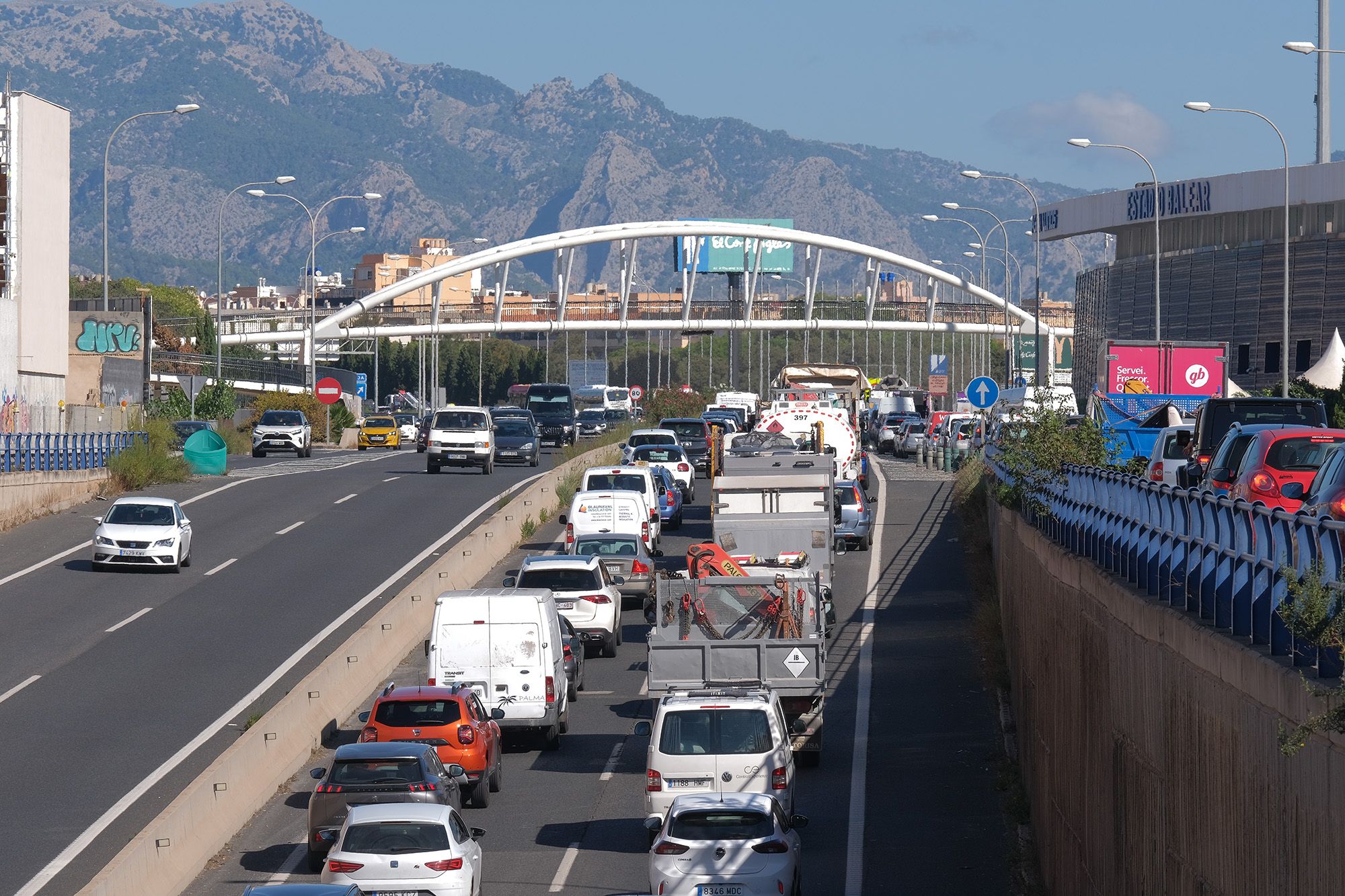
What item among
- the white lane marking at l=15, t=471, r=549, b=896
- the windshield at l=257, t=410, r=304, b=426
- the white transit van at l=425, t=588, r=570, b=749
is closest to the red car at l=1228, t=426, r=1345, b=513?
the white transit van at l=425, t=588, r=570, b=749

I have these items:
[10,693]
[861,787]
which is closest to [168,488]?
[10,693]

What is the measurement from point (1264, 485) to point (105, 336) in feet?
185

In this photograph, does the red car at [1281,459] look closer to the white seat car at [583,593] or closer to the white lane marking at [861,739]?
the white lane marking at [861,739]

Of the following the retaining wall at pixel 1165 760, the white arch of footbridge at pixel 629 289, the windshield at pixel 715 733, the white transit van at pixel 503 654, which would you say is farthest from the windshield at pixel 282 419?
the white arch of footbridge at pixel 629 289

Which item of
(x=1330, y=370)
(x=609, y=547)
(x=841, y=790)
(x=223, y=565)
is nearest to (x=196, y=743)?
(x=841, y=790)

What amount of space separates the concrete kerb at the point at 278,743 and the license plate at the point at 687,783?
512cm

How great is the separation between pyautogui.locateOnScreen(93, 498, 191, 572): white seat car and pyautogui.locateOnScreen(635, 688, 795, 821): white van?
59.7 feet

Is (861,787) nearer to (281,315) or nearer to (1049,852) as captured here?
(1049,852)

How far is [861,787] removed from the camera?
22750 millimetres

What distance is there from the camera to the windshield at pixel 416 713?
2136cm

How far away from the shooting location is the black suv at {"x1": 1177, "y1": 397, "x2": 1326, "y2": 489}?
2264 centimetres

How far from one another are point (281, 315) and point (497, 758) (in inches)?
6508

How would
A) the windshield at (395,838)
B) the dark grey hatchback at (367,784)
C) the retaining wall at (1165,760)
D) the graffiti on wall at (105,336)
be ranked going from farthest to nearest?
the graffiti on wall at (105,336) < the dark grey hatchback at (367,784) < the windshield at (395,838) < the retaining wall at (1165,760)

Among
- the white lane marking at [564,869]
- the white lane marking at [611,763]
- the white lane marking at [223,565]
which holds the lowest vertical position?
the white lane marking at [564,869]
